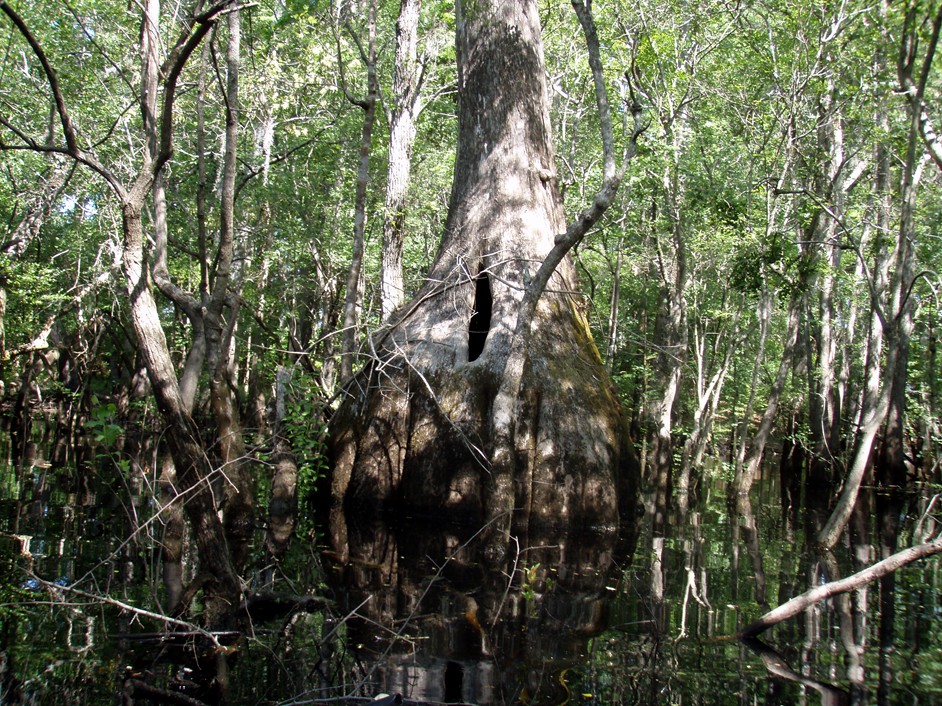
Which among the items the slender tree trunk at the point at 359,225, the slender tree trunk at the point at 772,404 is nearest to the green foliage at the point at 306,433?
the slender tree trunk at the point at 359,225

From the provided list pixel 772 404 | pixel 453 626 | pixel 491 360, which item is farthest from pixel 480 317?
pixel 772 404

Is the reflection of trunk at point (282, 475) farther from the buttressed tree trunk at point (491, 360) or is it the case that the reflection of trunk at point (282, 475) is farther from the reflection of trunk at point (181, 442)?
the reflection of trunk at point (181, 442)

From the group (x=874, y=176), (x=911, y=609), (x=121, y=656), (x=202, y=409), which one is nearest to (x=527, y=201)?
(x=911, y=609)

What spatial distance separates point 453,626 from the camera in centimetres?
468

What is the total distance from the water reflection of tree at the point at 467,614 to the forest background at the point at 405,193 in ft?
6.78

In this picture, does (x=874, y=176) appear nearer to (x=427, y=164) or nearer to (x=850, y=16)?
(x=850, y=16)

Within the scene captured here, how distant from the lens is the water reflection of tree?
148 inches

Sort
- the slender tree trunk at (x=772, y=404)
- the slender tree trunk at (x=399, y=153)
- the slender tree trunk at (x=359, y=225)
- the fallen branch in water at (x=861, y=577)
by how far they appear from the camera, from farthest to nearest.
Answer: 1. the slender tree trunk at (x=772, y=404)
2. the slender tree trunk at (x=399, y=153)
3. the slender tree trunk at (x=359, y=225)
4. the fallen branch in water at (x=861, y=577)

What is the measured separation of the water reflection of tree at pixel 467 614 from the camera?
377 cm

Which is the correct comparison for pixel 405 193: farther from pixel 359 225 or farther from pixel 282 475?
pixel 282 475

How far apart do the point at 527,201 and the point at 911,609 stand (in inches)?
234

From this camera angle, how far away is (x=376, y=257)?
2270cm

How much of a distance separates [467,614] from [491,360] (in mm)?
4269

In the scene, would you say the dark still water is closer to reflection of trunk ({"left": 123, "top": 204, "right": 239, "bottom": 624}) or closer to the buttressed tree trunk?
reflection of trunk ({"left": 123, "top": 204, "right": 239, "bottom": 624})
